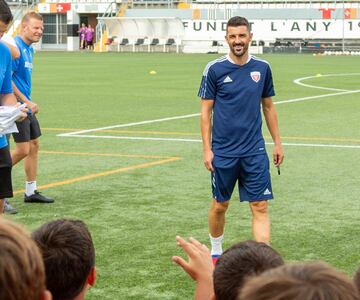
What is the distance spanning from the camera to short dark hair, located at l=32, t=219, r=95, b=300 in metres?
3.17

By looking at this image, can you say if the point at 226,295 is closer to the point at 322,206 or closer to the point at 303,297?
the point at 303,297

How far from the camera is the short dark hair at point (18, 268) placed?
2.16 metres

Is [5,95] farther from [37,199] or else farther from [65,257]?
[65,257]

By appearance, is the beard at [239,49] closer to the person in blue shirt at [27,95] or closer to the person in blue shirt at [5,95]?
the person in blue shirt at [5,95]

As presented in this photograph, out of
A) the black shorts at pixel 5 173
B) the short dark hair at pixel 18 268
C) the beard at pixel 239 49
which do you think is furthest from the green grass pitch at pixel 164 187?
the short dark hair at pixel 18 268

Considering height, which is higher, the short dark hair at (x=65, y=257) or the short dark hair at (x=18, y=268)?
the short dark hair at (x=18, y=268)

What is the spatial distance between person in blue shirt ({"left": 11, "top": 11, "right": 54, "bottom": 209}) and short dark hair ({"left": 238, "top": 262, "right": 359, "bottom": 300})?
7.62m

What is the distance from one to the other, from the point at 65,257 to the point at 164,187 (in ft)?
25.7

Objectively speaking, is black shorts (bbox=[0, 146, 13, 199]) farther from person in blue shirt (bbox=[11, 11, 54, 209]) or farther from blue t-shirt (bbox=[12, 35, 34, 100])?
blue t-shirt (bbox=[12, 35, 34, 100])

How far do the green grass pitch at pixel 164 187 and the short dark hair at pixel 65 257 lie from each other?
10.4ft

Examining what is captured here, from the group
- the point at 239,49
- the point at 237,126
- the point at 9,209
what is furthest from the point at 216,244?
the point at 9,209

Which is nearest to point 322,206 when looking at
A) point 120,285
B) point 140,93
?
point 120,285

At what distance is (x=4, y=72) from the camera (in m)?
7.65

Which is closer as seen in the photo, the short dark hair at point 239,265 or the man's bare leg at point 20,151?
the short dark hair at point 239,265
